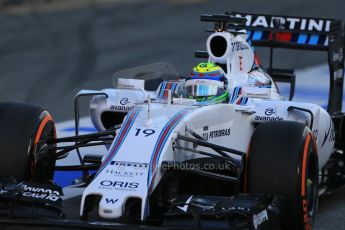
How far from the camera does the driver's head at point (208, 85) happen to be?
771 cm

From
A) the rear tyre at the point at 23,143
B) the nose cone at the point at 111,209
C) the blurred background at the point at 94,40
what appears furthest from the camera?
the blurred background at the point at 94,40

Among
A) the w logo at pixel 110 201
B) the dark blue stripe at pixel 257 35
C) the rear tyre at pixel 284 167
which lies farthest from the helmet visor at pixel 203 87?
the dark blue stripe at pixel 257 35

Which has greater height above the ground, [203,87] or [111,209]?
[203,87]

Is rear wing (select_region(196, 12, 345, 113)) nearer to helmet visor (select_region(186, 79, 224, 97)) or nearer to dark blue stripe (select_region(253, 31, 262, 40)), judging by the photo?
dark blue stripe (select_region(253, 31, 262, 40))

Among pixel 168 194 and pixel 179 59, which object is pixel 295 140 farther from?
pixel 179 59

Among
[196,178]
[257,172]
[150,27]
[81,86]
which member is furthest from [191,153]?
[150,27]

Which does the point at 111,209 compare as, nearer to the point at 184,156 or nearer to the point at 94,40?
the point at 184,156

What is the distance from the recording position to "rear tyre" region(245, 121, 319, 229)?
648 centimetres

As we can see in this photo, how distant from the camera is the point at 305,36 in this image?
993 centimetres

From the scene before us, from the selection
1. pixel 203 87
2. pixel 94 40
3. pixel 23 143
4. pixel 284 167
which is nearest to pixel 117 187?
pixel 23 143

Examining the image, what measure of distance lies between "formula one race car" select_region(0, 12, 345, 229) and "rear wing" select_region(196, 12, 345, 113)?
2.98ft

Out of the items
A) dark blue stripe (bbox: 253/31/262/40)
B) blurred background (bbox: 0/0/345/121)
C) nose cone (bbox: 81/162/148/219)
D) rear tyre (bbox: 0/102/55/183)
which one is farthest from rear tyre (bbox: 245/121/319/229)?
blurred background (bbox: 0/0/345/121)

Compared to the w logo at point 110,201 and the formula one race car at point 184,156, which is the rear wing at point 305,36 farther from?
the w logo at point 110,201

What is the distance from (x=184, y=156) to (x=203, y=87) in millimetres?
1052
